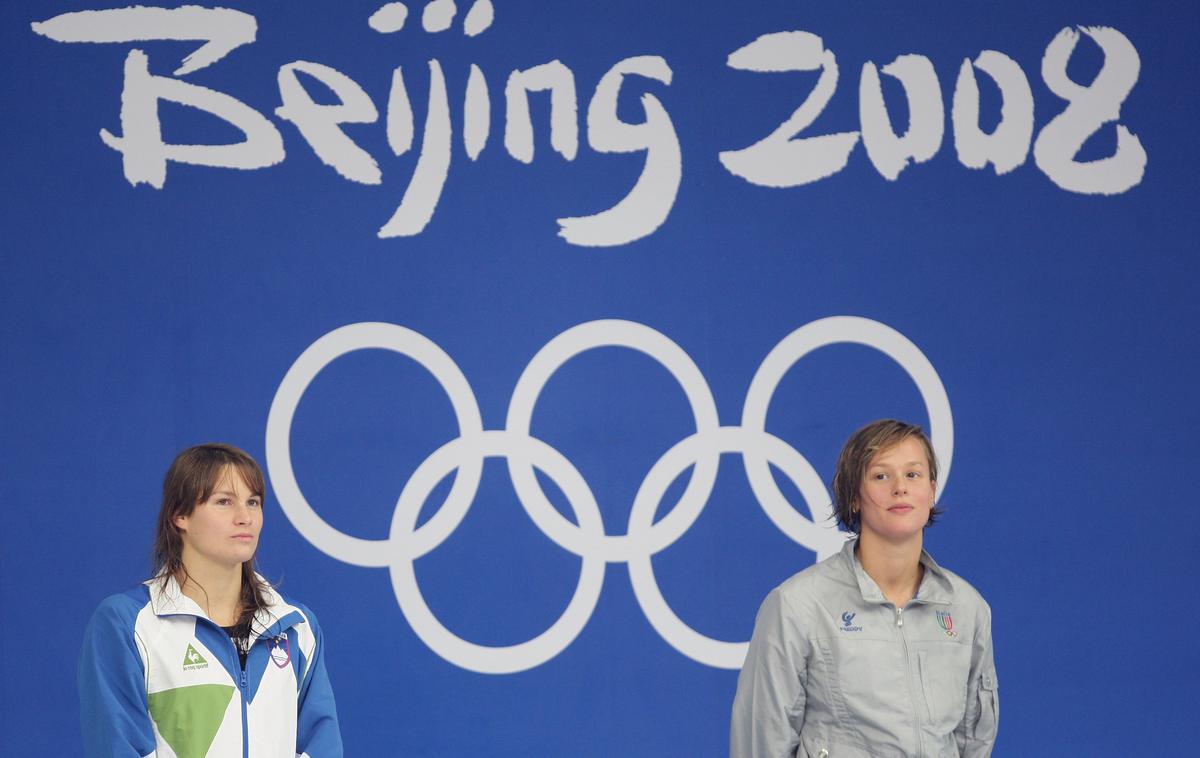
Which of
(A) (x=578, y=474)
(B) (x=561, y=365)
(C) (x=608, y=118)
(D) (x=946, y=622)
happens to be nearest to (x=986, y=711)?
(D) (x=946, y=622)

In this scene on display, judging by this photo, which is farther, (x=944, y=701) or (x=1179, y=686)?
(x=1179, y=686)

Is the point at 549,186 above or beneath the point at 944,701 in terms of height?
above

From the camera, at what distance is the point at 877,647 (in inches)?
108

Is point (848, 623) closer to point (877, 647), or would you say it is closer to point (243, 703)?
point (877, 647)

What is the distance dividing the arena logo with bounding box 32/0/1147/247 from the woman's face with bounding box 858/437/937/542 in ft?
6.02

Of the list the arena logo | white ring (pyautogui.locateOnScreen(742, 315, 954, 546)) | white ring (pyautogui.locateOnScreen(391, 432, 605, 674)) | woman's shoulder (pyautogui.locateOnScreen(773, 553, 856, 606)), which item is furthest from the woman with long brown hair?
white ring (pyautogui.locateOnScreen(742, 315, 954, 546))

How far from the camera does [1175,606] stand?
4.46 meters

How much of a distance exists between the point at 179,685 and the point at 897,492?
1.56 meters

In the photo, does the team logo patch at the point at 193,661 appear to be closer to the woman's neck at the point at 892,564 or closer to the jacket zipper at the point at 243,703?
the jacket zipper at the point at 243,703

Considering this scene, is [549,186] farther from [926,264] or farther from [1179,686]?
[1179,686]

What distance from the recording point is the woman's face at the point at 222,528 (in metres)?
2.73

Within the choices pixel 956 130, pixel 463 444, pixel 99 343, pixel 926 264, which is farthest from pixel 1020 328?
pixel 99 343

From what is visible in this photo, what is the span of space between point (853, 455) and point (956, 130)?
6.77 ft

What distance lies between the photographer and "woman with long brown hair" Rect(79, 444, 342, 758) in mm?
2596
